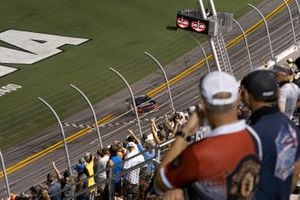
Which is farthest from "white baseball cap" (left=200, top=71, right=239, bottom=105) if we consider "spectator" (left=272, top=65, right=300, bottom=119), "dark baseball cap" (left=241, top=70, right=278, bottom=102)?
"spectator" (left=272, top=65, right=300, bottom=119)

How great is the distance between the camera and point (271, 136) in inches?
187

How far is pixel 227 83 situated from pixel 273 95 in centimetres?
63

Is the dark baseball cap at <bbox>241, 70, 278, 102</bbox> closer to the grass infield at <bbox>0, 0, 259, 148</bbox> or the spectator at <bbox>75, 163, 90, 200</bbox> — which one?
the spectator at <bbox>75, 163, 90, 200</bbox>

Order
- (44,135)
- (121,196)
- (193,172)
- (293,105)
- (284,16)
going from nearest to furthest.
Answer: (193,172) < (293,105) < (121,196) < (44,135) < (284,16)

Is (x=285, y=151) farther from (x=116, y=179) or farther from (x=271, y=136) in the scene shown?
(x=116, y=179)

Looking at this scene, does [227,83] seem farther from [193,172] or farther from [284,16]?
[284,16]

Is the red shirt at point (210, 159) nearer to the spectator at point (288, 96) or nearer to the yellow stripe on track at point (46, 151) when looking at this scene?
the spectator at point (288, 96)

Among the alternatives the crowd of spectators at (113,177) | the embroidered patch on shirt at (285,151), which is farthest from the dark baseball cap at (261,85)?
the crowd of spectators at (113,177)

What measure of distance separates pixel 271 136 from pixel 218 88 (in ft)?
2.15

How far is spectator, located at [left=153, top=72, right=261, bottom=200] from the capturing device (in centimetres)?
411

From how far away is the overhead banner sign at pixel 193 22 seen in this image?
17.6 m

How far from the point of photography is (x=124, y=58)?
3316cm

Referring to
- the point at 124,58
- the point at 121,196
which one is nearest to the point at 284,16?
the point at 124,58

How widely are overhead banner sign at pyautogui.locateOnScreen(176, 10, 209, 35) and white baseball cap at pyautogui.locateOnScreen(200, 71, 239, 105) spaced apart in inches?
516
